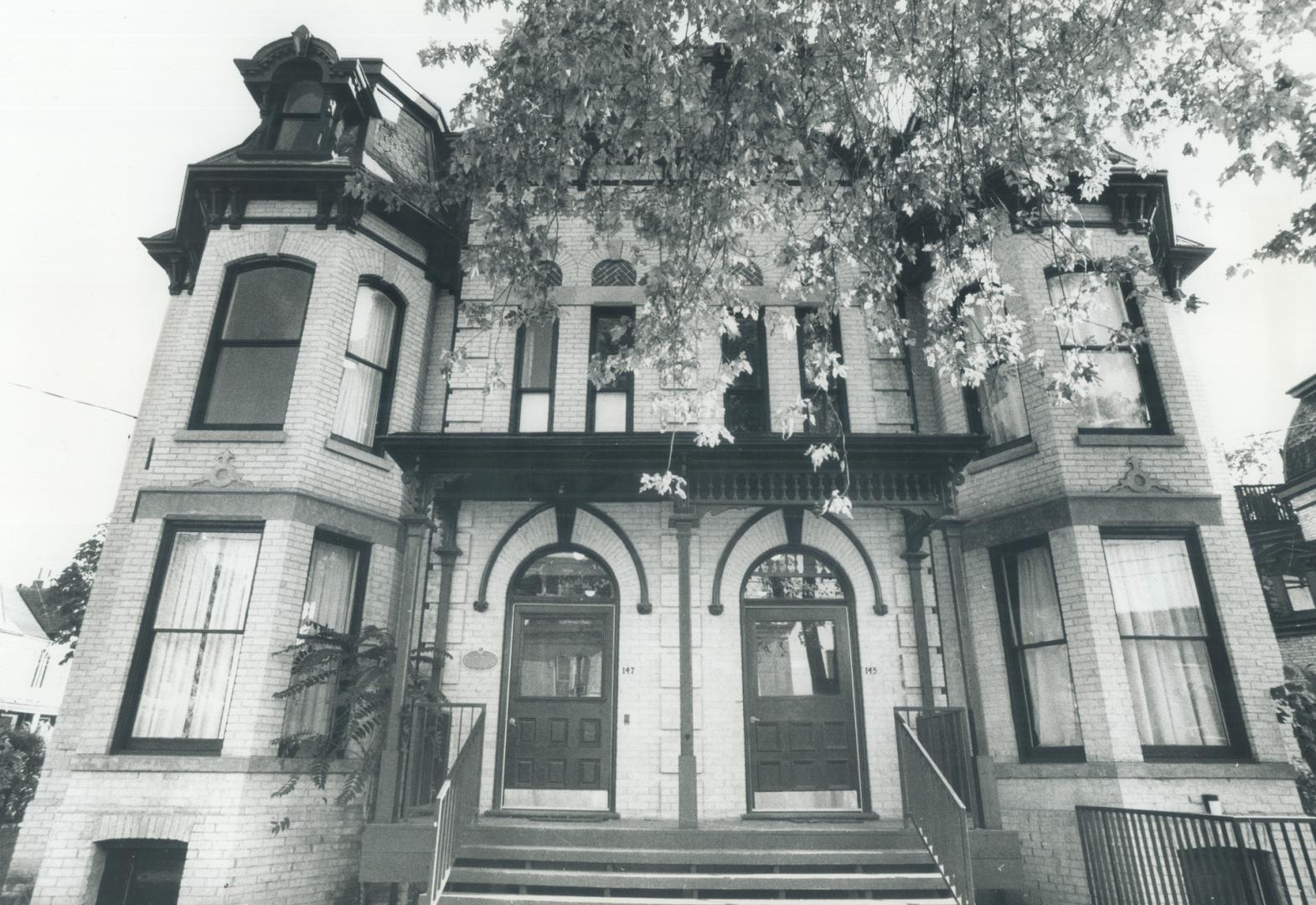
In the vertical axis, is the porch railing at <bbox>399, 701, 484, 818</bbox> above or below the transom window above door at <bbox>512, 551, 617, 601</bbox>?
below

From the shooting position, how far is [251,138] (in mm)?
9789

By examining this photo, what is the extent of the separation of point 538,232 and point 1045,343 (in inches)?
229

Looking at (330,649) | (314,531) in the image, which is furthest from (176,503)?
(330,649)

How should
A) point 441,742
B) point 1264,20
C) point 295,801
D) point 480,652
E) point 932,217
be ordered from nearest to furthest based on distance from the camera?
point 1264,20, point 295,801, point 441,742, point 480,652, point 932,217

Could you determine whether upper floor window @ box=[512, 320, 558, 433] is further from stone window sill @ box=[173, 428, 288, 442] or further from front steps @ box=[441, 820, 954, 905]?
front steps @ box=[441, 820, 954, 905]

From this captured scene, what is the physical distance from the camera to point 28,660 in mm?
29453

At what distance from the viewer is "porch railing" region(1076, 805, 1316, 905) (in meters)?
6.29

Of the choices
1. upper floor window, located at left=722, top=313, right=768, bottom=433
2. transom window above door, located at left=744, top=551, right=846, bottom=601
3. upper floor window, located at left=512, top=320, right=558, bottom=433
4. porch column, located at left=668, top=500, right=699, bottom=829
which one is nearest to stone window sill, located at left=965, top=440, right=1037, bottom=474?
transom window above door, located at left=744, top=551, right=846, bottom=601

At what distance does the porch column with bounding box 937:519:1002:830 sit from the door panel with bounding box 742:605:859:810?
1.49 meters

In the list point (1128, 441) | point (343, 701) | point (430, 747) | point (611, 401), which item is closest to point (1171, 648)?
point (1128, 441)

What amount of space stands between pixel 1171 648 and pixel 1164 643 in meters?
0.07

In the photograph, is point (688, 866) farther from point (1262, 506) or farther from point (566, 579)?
point (1262, 506)

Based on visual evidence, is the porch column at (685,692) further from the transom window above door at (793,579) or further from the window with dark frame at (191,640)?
the window with dark frame at (191,640)

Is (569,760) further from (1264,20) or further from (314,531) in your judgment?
(1264,20)
